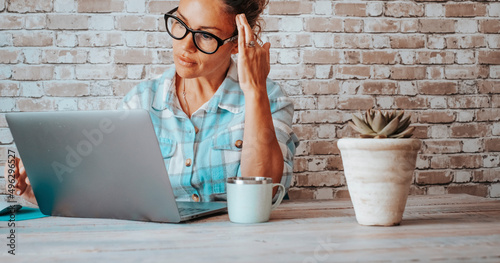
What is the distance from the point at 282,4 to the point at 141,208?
1.63m

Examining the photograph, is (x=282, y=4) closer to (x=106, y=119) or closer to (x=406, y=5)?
(x=406, y=5)

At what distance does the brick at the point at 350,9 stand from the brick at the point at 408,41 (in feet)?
0.68

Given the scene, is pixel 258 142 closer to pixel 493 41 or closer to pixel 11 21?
pixel 11 21

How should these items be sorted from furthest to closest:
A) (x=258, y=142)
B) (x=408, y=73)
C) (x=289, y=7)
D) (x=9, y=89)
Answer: (x=408, y=73)
(x=289, y=7)
(x=9, y=89)
(x=258, y=142)

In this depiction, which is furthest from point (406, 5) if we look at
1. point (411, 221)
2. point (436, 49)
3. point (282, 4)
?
point (411, 221)

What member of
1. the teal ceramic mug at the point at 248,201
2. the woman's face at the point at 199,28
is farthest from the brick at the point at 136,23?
the teal ceramic mug at the point at 248,201

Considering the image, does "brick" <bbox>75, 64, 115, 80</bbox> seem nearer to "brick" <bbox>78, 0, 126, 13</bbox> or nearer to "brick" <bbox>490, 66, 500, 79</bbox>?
"brick" <bbox>78, 0, 126, 13</bbox>

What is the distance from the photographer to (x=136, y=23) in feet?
7.31

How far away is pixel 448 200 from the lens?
1271 mm

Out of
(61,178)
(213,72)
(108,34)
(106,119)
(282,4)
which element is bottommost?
(61,178)

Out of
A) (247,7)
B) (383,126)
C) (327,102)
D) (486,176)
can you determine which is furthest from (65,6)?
(486,176)

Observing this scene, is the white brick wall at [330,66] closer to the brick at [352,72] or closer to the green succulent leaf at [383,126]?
the brick at [352,72]

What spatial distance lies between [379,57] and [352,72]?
0.54 ft

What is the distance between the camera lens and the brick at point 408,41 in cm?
239
